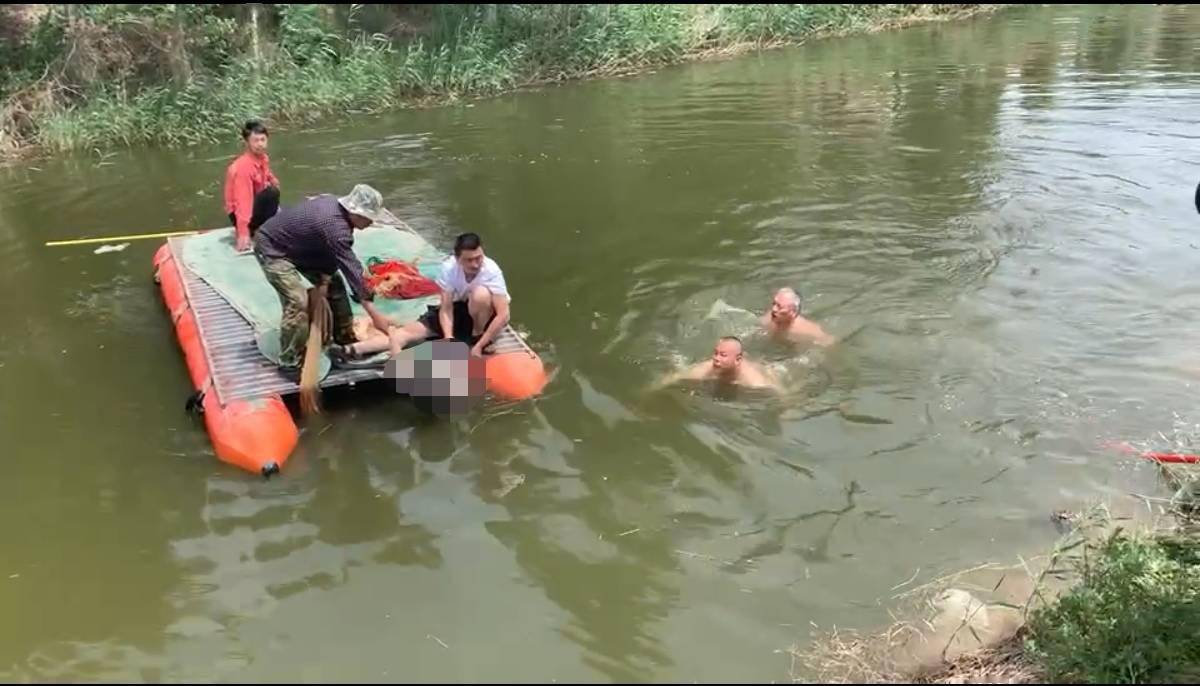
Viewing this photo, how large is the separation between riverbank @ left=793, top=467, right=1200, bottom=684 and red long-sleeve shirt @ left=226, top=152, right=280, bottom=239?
22.0 feet

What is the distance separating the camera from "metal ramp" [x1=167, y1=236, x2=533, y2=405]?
6.77m

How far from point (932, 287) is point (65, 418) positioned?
23.4 feet

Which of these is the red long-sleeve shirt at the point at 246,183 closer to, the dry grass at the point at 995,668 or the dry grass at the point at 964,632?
the dry grass at the point at 964,632

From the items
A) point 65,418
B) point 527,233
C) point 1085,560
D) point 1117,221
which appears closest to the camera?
point 1085,560

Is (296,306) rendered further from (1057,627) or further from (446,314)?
(1057,627)

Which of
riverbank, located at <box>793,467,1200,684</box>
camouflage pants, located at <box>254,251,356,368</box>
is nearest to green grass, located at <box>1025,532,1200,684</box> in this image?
riverbank, located at <box>793,467,1200,684</box>

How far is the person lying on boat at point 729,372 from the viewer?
23.2 feet

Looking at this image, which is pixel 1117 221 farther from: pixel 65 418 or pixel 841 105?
pixel 65 418

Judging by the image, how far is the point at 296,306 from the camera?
6.80 meters

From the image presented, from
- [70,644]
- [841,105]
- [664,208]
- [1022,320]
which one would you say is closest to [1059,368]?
[1022,320]

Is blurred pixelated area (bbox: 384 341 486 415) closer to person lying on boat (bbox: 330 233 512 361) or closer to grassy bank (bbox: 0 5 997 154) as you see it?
person lying on boat (bbox: 330 233 512 361)

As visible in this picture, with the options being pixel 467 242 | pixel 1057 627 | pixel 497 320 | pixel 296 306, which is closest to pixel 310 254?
pixel 296 306

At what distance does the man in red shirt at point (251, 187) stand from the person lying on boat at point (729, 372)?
422cm

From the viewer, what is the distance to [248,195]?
901 cm
